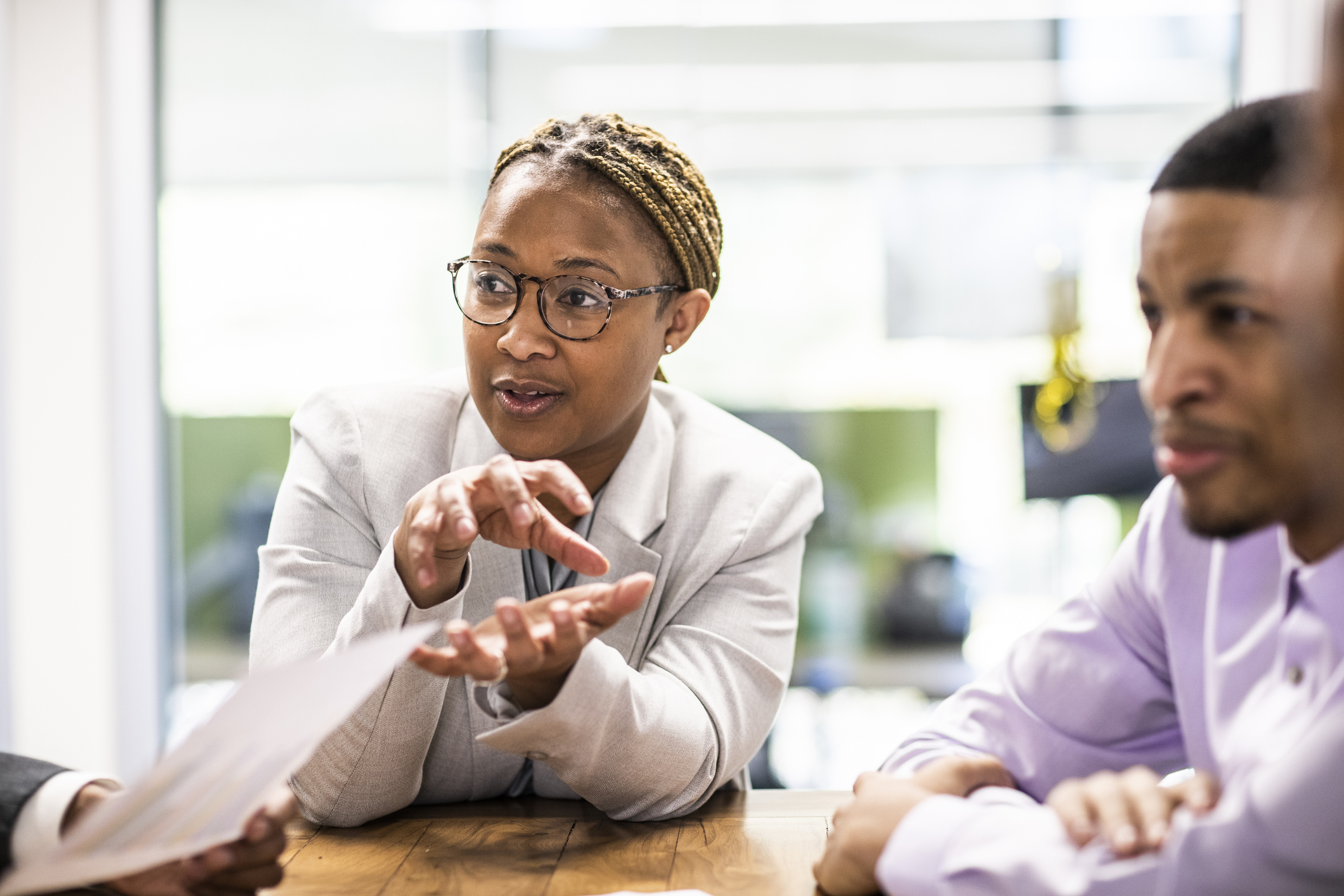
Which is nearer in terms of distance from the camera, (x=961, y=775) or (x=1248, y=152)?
(x=1248, y=152)

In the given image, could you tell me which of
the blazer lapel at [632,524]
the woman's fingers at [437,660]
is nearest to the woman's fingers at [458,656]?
the woman's fingers at [437,660]

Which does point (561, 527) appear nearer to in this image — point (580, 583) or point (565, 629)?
point (565, 629)

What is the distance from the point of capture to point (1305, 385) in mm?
647

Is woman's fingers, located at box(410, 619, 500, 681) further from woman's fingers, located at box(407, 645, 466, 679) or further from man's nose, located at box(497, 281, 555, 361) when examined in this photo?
man's nose, located at box(497, 281, 555, 361)

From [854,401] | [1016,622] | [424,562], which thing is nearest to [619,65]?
[854,401]

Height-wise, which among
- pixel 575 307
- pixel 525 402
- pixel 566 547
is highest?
pixel 575 307

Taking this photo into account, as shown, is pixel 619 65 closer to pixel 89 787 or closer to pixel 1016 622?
pixel 1016 622

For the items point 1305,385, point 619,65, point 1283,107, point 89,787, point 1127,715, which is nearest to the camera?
point 1305,385

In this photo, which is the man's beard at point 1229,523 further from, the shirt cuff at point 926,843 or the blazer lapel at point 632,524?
the blazer lapel at point 632,524

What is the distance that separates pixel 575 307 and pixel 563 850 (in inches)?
27.0

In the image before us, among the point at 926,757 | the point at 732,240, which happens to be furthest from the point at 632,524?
the point at 732,240

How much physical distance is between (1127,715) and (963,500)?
8.04 feet

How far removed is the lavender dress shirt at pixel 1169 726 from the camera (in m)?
0.71

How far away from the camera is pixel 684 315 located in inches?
64.5
